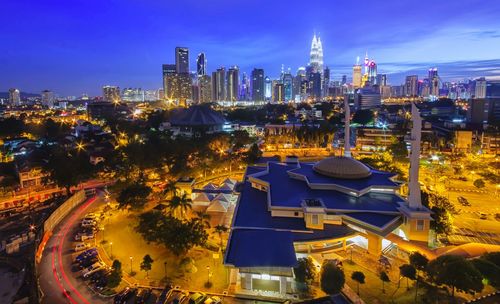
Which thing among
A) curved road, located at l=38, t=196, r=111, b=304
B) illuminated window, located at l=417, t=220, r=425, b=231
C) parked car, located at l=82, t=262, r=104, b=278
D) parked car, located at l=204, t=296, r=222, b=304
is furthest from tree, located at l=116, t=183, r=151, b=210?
illuminated window, located at l=417, t=220, r=425, b=231

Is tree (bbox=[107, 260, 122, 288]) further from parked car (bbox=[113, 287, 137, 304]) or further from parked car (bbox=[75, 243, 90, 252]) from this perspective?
parked car (bbox=[75, 243, 90, 252])

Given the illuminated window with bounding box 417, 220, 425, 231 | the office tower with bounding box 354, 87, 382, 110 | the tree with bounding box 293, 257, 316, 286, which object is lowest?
the tree with bounding box 293, 257, 316, 286

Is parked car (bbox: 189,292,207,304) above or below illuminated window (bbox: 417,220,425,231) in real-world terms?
below

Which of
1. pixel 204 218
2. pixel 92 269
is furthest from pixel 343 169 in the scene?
pixel 92 269

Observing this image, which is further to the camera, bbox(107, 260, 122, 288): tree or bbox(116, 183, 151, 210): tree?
bbox(116, 183, 151, 210): tree

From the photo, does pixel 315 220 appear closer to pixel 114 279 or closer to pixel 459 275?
pixel 459 275

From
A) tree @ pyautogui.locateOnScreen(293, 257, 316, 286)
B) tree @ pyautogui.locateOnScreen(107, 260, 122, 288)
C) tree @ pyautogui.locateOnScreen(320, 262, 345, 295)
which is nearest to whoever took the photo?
tree @ pyautogui.locateOnScreen(320, 262, 345, 295)

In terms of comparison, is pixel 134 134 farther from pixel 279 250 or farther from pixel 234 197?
pixel 279 250
